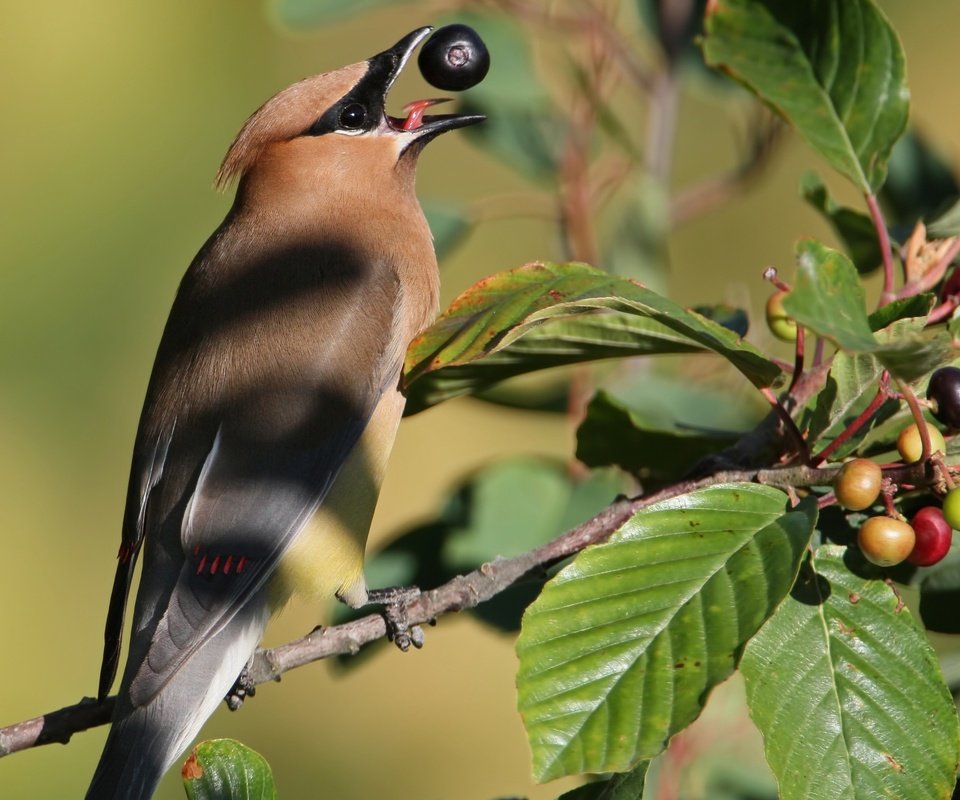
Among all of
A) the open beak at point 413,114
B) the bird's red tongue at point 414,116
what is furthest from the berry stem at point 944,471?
the bird's red tongue at point 414,116

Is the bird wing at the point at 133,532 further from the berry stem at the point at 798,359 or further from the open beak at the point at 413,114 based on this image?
the berry stem at the point at 798,359

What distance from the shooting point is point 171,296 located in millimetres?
5504

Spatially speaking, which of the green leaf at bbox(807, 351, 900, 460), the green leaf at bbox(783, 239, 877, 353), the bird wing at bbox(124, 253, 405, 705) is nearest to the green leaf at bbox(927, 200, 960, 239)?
the green leaf at bbox(807, 351, 900, 460)

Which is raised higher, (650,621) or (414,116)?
(414,116)

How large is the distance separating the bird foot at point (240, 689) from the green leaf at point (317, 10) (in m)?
1.46

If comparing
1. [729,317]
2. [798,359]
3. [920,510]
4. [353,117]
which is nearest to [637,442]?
[729,317]

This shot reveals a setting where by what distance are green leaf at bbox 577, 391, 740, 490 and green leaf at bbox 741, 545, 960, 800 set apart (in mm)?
361

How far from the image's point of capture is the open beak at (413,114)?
3.15m

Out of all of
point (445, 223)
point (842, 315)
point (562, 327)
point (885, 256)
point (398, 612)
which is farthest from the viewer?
point (445, 223)

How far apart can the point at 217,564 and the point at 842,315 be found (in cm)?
158

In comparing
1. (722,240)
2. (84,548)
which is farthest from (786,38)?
(84,548)

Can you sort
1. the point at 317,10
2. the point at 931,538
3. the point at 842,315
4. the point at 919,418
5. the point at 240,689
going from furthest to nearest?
Result: the point at 317,10 → the point at 240,689 → the point at 931,538 → the point at 919,418 → the point at 842,315

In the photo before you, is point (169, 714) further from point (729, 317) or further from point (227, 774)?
point (729, 317)

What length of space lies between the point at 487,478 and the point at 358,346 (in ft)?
1.63
